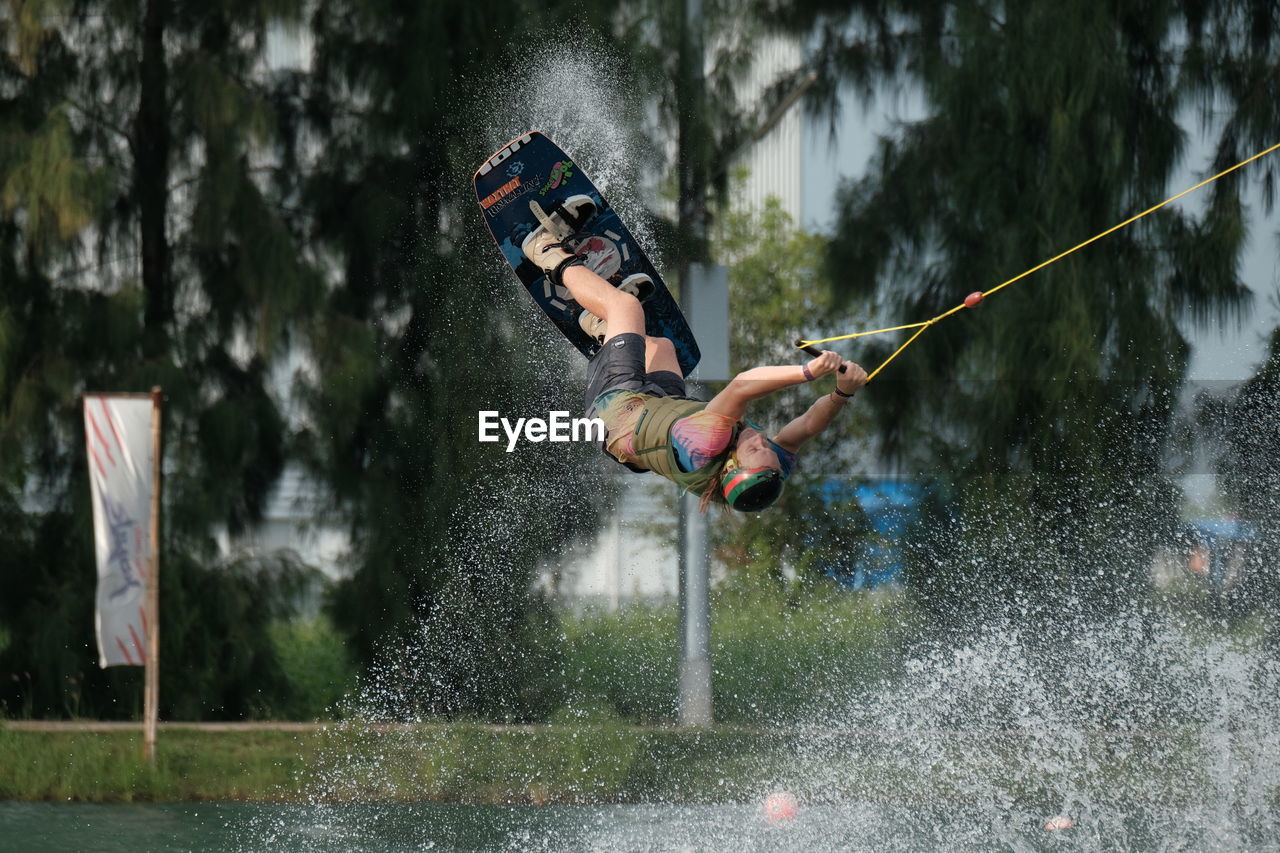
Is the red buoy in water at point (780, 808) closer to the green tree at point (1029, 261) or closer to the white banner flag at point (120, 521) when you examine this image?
the green tree at point (1029, 261)

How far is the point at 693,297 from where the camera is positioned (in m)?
7.53

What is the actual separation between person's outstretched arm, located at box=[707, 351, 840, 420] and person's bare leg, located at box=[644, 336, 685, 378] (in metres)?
0.76

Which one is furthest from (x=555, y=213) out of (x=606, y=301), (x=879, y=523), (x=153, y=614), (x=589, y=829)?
(x=879, y=523)

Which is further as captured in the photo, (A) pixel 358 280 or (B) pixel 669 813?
(A) pixel 358 280

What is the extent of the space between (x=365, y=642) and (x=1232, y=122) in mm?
5516

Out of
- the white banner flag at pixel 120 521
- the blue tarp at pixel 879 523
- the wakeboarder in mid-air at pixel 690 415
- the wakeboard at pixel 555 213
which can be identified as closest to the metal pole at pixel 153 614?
the white banner flag at pixel 120 521

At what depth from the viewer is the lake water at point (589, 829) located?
5188mm

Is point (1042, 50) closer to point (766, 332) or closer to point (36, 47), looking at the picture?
point (766, 332)

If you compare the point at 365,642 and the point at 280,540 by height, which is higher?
the point at 280,540

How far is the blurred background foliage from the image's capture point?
7531mm

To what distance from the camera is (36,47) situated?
772 cm

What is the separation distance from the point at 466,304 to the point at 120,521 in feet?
7.00

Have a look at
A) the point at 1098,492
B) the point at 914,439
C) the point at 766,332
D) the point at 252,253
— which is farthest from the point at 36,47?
Result: the point at 1098,492

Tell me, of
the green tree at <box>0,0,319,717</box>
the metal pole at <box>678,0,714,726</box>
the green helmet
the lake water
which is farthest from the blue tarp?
the green helmet
